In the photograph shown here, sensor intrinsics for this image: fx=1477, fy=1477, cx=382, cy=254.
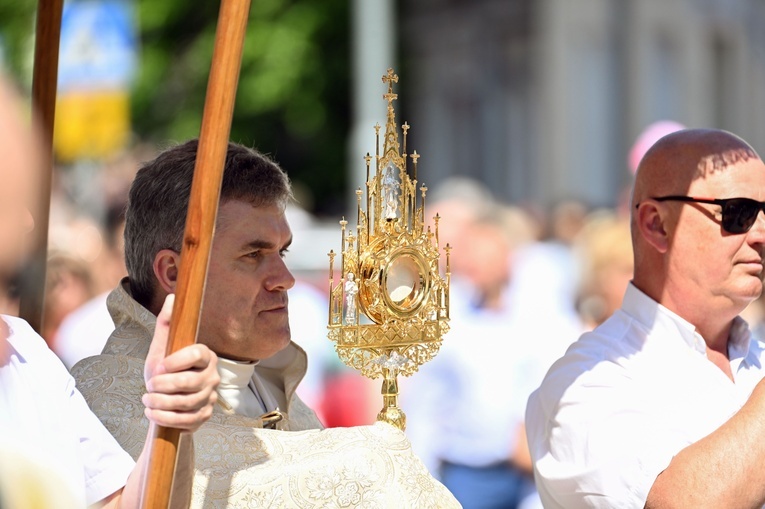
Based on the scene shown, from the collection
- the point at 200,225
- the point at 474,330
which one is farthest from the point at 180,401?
the point at 474,330

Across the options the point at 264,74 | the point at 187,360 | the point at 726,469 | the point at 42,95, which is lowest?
the point at 726,469

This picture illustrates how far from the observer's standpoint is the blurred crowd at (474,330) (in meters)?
6.38

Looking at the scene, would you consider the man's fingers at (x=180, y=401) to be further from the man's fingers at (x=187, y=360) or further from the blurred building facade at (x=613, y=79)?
the blurred building facade at (x=613, y=79)

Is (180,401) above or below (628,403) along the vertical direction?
above

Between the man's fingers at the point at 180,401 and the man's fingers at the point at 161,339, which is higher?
the man's fingers at the point at 161,339

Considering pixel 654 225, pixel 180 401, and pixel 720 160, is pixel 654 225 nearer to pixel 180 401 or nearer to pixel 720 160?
pixel 720 160

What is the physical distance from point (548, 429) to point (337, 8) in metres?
13.4

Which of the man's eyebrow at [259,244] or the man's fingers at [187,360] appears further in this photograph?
the man's eyebrow at [259,244]

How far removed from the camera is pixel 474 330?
6.74 meters

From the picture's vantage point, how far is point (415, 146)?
67.4 ft

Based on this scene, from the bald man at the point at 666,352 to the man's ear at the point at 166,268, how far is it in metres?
0.97

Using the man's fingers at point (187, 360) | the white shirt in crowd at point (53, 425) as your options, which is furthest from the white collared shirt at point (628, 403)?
the man's fingers at point (187, 360)

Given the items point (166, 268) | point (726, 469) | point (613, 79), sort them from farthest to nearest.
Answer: point (613, 79)
point (166, 268)
point (726, 469)

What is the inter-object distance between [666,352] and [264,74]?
12.9 metres
